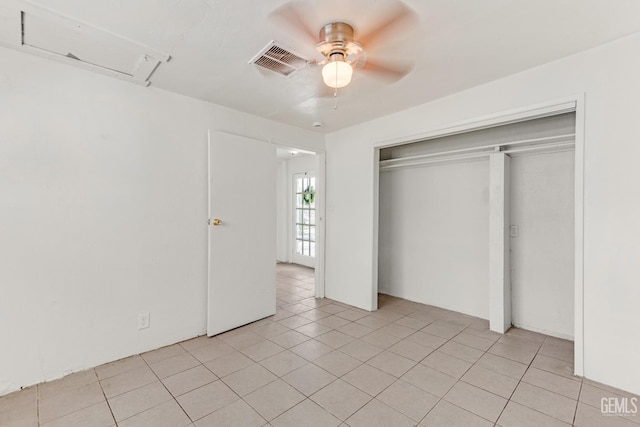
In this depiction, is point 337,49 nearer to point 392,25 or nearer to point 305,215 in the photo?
point 392,25

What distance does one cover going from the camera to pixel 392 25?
5.67ft

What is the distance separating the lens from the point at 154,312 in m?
2.62

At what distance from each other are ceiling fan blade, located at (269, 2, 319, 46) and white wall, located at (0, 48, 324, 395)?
1556mm

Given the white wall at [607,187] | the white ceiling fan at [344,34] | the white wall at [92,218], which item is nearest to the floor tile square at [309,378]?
the white wall at [92,218]

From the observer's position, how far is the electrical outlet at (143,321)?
8.31 feet

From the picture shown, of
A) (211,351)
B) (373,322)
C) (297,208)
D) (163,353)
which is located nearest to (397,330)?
(373,322)

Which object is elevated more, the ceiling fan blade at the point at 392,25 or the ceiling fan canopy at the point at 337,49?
the ceiling fan blade at the point at 392,25

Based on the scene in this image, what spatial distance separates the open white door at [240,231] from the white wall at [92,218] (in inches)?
5.0

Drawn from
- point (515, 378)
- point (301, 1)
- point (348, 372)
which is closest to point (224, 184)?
point (301, 1)

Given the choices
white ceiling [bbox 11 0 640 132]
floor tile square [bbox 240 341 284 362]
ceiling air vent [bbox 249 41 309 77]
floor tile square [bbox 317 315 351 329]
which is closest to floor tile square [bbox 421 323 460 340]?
floor tile square [bbox 317 315 351 329]

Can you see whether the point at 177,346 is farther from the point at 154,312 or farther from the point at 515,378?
the point at 515,378

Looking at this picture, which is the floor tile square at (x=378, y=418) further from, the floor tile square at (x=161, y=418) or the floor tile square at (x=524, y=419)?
the floor tile square at (x=161, y=418)

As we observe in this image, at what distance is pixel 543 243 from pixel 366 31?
2.74 m

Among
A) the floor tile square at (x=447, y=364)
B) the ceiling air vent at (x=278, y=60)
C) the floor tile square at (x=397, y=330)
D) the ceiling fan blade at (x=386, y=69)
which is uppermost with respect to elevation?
the ceiling fan blade at (x=386, y=69)
